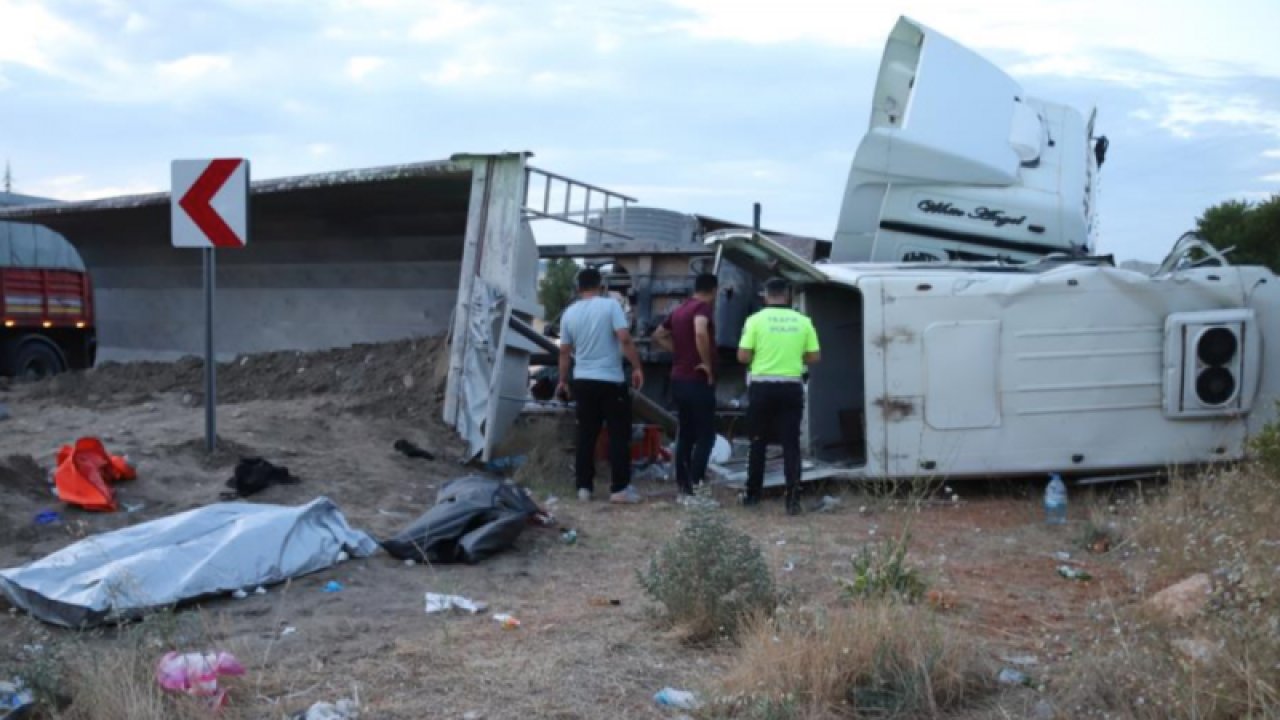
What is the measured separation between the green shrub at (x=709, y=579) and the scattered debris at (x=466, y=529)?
157cm

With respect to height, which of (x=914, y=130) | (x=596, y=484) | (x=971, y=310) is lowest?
(x=596, y=484)

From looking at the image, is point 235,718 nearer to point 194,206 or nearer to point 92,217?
point 194,206

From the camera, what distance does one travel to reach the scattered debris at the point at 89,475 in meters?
6.55

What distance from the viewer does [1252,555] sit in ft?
15.2

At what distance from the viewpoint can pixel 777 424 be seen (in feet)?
27.1

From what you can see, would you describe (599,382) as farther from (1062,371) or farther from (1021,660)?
(1021,660)

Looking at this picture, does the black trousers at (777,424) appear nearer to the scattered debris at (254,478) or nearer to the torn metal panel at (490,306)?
the torn metal panel at (490,306)

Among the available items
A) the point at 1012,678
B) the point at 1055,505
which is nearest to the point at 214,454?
the point at 1055,505

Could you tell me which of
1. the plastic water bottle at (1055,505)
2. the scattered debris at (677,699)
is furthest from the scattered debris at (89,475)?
the plastic water bottle at (1055,505)

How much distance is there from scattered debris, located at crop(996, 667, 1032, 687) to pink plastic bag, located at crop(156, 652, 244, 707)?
101 inches

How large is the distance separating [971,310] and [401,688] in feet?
16.5

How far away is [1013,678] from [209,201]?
18.5ft

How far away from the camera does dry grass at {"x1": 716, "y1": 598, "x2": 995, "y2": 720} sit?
3812 millimetres

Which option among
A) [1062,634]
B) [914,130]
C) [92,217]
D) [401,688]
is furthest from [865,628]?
[92,217]
